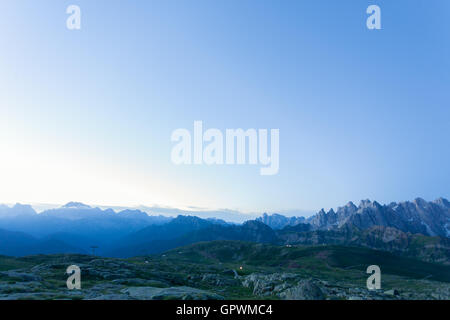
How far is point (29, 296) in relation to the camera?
3384cm

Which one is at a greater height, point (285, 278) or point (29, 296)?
point (29, 296)
